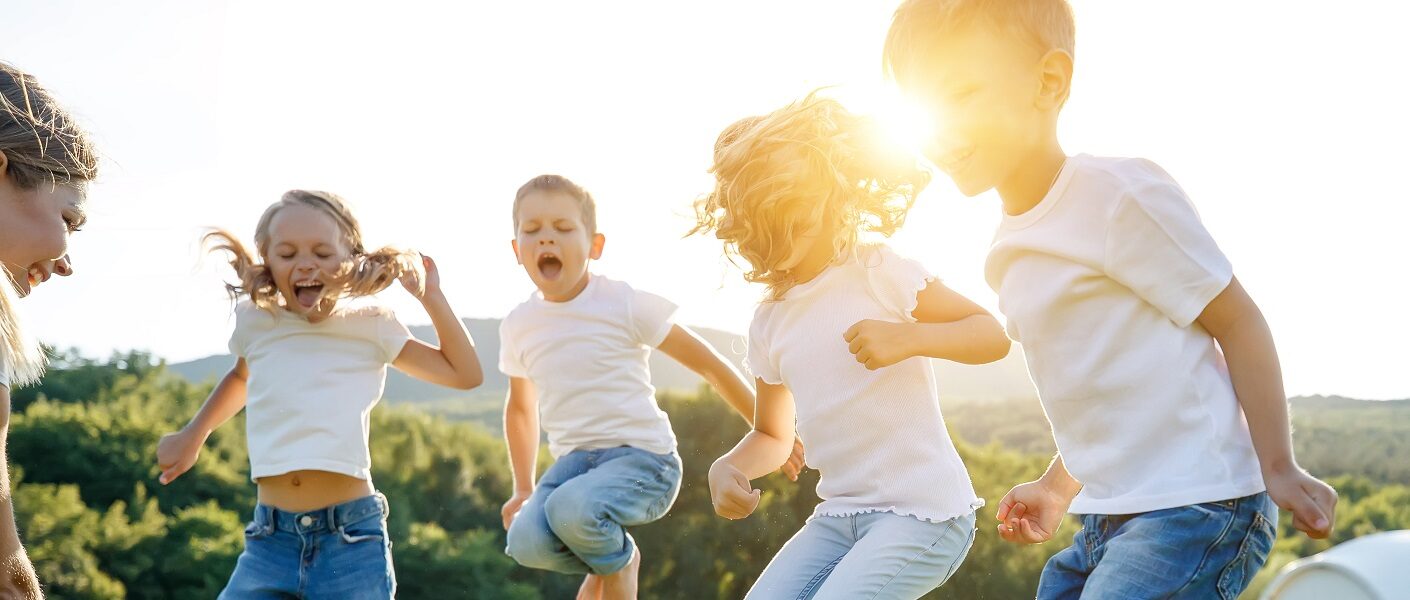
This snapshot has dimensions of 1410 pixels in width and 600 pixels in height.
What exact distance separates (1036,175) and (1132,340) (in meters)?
0.44

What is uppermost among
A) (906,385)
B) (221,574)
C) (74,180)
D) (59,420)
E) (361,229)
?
(74,180)

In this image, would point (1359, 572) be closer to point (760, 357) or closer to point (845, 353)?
point (845, 353)

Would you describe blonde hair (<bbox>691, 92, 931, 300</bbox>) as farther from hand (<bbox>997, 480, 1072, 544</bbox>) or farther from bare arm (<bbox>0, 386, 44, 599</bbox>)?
bare arm (<bbox>0, 386, 44, 599</bbox>)

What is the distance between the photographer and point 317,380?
186 inches

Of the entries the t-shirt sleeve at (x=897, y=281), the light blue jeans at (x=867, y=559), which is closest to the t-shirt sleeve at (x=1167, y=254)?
the t-shirt sleeve at (x=897, y=281)

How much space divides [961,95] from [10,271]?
2.55 metres

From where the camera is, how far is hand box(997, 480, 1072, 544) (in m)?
3.11

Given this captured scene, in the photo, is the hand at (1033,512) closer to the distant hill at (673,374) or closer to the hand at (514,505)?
the distant hill at (673,374)

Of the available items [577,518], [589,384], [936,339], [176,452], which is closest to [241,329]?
[176,452]

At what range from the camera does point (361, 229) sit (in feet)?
16.4

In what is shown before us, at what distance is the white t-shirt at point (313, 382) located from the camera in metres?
4.62

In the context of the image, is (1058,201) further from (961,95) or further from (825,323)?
(825,323)

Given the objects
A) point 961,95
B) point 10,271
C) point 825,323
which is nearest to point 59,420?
point 10,271

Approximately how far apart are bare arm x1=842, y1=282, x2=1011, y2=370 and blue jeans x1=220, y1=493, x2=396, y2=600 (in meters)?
2.19
